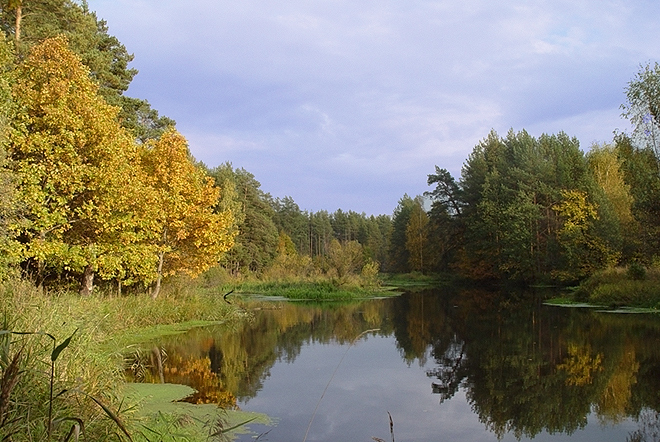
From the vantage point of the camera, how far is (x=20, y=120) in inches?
534

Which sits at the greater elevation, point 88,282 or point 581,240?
point 581,240

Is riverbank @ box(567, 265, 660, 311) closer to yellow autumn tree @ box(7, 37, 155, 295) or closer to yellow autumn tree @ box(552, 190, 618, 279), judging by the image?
yellow autumn tree @ box(552, 190, 618, 279)

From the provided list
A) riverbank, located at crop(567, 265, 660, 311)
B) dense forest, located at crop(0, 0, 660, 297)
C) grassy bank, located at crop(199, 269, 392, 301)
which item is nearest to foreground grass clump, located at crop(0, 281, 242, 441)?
dense forest, located at crop(0, 0, 660, 297)

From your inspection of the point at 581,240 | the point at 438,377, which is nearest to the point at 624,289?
the point at 581,240

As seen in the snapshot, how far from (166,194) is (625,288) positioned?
1915 centimetres

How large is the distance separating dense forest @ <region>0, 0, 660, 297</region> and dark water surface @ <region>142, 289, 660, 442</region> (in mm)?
4095

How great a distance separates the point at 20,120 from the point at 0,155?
125 inches

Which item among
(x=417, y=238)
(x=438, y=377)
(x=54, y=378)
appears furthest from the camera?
(x=417, y=238)

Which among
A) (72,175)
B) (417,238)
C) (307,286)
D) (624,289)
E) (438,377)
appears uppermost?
(72,175)

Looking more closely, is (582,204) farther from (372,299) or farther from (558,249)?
(372,299)

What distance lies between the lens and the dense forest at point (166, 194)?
13.6 meters

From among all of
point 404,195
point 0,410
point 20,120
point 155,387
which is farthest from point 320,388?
point 404,195

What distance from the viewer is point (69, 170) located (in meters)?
13.5

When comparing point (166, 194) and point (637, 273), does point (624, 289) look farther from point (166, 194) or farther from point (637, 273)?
point (166, 194)
